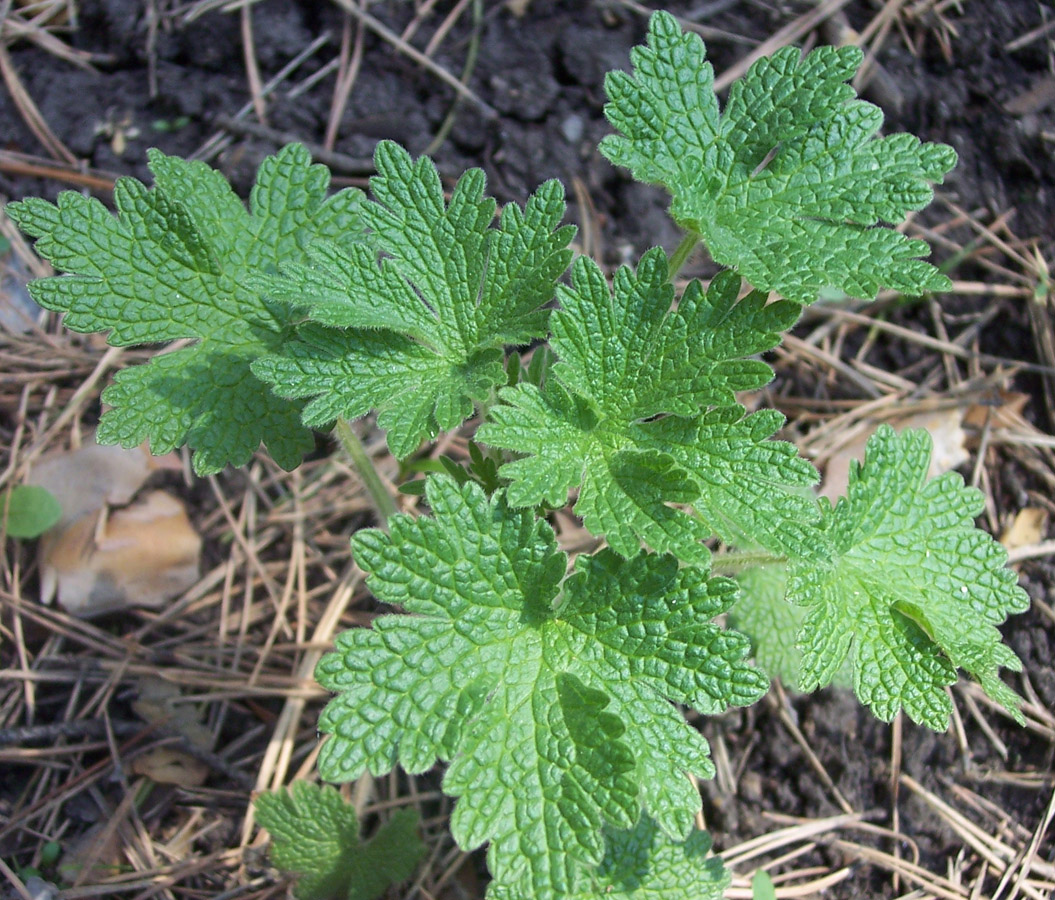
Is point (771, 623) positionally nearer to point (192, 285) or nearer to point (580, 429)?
point (580, 429)

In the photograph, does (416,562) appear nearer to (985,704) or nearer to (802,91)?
(802,91)

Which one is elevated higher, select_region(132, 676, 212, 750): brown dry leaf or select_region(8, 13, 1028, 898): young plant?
select_region(8, 13, 1028, 898): young plant

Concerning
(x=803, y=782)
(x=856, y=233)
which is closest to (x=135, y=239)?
(x=856, y=233)

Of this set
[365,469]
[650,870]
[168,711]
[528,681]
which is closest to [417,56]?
[365,469]

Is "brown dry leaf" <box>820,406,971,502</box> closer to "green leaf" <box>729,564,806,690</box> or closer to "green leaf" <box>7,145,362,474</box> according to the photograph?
"green leaf" <box>729,564,806,690</box>

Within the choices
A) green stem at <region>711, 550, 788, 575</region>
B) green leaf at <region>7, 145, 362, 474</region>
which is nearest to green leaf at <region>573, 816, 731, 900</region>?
green stem at <region>711, 550, 788, 575</region>

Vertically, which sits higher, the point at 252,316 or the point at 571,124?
the point at 571,124

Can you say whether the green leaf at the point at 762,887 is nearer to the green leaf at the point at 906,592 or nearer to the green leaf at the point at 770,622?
the green leaf at the point at 770,622
